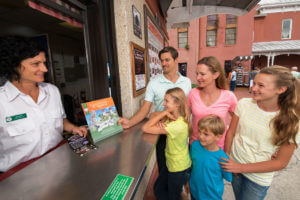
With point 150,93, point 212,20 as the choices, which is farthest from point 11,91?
point 212,20

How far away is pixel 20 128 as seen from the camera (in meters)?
1.06

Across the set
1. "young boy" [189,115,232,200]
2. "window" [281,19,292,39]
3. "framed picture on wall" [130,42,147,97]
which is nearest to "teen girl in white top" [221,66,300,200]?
"young boy" [189,115,232,200]

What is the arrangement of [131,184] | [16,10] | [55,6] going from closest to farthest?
[131,184] → [55,6] → [16,10]

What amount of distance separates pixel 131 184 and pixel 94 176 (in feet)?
0.70

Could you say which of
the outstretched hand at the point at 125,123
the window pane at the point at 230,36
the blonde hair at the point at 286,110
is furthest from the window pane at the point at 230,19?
the outstretched hand at the point at 125,123

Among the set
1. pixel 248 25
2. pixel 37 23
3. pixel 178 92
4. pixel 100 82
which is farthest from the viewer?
pixel 248 25

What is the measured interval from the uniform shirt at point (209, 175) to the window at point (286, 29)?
57.2 ft

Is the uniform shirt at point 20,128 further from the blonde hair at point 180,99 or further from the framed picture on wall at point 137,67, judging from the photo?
the blonde hair at point 180,99

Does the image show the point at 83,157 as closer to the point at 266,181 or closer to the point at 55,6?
the point at 55,6

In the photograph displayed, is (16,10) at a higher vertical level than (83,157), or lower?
higher

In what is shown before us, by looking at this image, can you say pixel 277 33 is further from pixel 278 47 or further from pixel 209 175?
pixel 209 175

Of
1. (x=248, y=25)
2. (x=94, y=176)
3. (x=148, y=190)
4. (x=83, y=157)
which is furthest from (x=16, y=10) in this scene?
(x=248, y=25)

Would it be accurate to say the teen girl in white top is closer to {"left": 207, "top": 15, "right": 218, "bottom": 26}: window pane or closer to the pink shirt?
the pink shirt

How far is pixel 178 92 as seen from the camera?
1341mm
